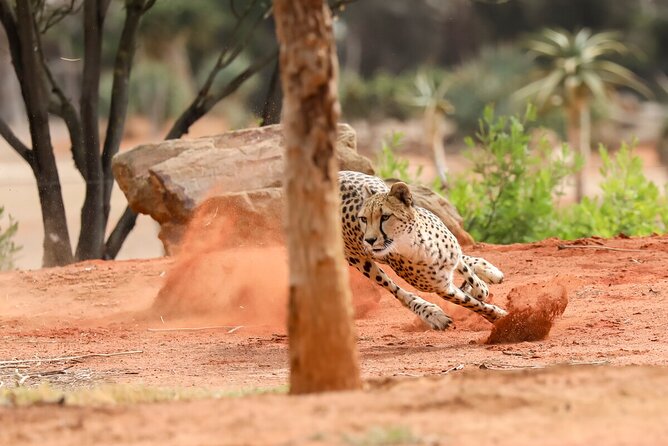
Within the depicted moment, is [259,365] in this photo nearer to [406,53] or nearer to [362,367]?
[362,367]

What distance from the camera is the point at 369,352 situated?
23.7 ft

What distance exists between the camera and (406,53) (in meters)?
50.5

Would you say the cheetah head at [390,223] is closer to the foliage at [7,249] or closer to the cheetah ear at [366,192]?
the cheetah ear at [366,192]

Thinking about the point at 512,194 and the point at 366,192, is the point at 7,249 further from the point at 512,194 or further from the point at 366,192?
the point at 366,192

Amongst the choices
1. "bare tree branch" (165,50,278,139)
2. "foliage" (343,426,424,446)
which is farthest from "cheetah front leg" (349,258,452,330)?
"bare tree branch" (165,50,278,139)

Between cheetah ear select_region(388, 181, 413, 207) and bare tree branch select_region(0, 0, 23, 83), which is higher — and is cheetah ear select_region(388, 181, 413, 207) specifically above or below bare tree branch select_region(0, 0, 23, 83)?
below

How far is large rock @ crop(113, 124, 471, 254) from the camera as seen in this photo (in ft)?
31.9

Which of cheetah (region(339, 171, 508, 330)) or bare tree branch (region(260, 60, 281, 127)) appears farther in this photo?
bare tree branch (region(260, 60, 281, 127))

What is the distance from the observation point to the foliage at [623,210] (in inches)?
500

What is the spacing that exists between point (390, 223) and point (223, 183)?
3093 mm

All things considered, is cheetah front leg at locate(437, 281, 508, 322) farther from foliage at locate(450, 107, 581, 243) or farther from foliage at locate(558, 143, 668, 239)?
foliage at locate(558, 143, 668, 239)

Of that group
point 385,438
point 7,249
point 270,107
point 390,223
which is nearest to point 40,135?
point 7,249

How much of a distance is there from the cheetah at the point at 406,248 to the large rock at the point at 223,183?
1.75m

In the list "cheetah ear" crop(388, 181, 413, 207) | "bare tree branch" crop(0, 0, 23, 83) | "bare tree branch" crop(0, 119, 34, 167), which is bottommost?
"cheetah ear" crop(388, 181, 413, 207)
